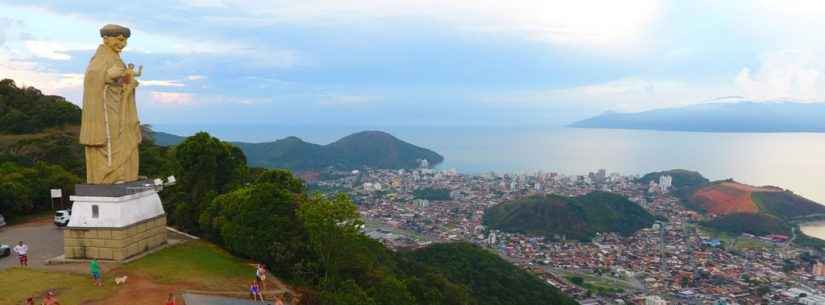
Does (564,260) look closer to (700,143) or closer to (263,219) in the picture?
(263,219)

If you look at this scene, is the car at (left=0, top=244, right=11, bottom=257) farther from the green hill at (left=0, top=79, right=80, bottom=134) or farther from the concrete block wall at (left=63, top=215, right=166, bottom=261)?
the green hill at (left=0, top=79, right=80, bottom=134)

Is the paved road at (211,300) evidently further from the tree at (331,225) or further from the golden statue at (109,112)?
the golden statue at (109,112)

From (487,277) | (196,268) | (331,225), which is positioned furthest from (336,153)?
(196,268)

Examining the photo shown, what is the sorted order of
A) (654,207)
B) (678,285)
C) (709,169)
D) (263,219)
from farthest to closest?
(709,169)
(654,207)
(678,285)
(263,219)

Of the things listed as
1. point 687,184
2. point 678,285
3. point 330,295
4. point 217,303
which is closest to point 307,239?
point 330,295

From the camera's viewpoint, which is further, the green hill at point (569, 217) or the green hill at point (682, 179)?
the green hill at point (682, 179)

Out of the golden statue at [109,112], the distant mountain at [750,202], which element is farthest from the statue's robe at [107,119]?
the distant mountain at [750,202]

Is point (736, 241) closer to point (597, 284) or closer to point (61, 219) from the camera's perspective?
point (597, 284)
